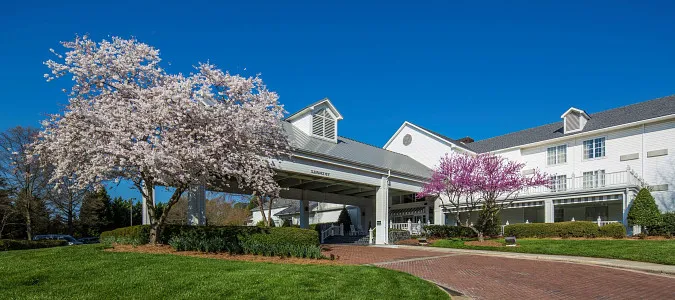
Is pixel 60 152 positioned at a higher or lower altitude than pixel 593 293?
higher

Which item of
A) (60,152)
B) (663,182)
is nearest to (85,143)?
(60,152)

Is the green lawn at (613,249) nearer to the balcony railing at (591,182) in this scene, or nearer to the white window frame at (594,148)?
the balcony railing at (591,182)

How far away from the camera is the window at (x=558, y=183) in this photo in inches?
1111

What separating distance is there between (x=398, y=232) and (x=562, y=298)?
61.4 ft

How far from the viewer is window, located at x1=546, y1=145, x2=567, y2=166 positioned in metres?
28.9

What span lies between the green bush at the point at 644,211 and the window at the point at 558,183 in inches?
217

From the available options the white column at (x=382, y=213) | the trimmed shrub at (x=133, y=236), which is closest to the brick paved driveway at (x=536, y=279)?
the trimmed shrub at (x=133, y=236)

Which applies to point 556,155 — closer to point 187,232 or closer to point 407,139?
point 407,139

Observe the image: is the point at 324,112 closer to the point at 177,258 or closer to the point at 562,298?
the point at 177,258

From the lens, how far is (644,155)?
2456cm

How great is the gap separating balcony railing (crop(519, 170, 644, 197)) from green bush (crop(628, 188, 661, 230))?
3.78ft

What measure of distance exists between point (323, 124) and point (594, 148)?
17.1m

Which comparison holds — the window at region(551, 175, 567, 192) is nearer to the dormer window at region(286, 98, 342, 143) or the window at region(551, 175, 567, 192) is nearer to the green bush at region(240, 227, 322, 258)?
the dormer window at region(286, 98, 342, 143)

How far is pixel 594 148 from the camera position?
2727 centimetres
